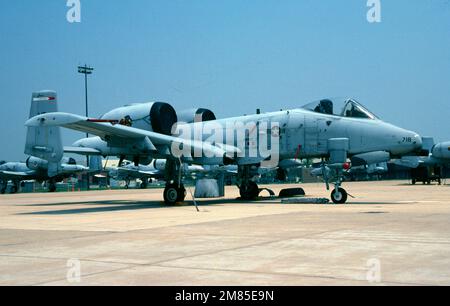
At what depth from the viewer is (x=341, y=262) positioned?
682 centimetres

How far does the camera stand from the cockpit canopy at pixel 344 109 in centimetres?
2078

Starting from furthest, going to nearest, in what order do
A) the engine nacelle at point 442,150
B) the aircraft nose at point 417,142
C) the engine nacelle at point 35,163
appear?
1. the engine nacelle at point 35,163
2. the engine nacelle at point 442,150
3. the aircraft nose at point 417,142

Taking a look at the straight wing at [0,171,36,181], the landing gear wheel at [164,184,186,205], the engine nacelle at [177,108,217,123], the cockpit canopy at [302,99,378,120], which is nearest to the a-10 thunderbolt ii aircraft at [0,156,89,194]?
the straight wing at [0,171,36,181]

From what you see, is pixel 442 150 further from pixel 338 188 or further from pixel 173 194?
pixel 173 194

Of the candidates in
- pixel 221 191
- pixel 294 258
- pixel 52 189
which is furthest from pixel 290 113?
pixel 52 189

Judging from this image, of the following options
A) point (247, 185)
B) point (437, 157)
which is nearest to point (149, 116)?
point (247, 185)

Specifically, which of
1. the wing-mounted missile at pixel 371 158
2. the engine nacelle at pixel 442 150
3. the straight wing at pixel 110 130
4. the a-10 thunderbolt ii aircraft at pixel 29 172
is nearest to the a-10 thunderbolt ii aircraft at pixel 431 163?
the engine nacelle at pixel 442 150

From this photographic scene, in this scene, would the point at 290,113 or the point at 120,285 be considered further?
the point at 290,113

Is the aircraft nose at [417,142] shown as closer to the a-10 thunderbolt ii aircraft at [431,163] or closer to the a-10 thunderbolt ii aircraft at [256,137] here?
the a-10 thunderbolt ii aircraft at [256,137]

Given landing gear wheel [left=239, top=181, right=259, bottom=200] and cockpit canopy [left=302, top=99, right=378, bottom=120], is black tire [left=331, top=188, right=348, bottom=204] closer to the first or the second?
cockpit canopy [left=302, top=99, right=378, bottom=120]

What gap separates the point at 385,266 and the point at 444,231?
431 cm

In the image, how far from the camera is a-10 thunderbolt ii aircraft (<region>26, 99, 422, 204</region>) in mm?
19641
